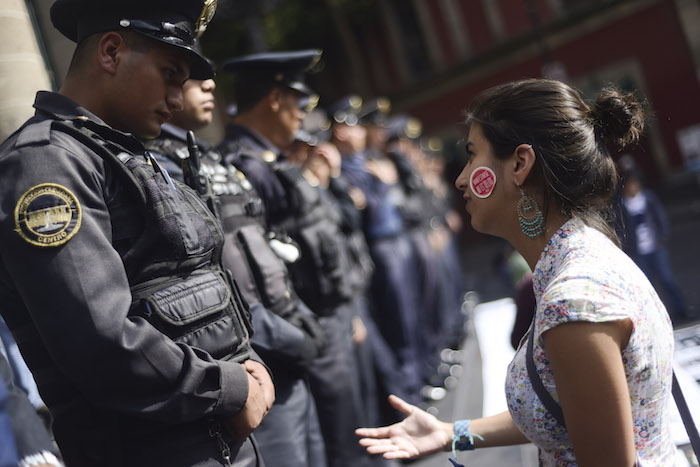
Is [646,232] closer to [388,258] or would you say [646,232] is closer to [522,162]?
[388,258]

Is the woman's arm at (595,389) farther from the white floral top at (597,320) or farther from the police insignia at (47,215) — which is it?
the police insignia at (47,215)

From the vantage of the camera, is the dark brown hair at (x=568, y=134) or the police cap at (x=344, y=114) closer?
the dark brown hair at (x=568, y=134)

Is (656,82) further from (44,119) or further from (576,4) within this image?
(44,119)

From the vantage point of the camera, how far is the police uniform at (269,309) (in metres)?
2.57

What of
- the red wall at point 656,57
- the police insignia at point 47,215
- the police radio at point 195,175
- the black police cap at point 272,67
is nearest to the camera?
the police insignia at point 47,215

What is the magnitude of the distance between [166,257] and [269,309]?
959 mm

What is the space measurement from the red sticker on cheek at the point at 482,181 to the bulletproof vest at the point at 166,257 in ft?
2.80

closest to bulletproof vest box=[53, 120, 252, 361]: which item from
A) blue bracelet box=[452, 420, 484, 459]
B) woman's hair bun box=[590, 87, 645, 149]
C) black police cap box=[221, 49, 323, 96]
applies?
blue bracelet box=[452, 420, 484, 459]

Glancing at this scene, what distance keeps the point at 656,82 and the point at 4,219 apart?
19.1 meters

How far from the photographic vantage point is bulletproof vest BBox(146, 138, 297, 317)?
265 cm

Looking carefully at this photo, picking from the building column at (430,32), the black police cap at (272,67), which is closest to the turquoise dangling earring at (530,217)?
the black police cap at (272,67)

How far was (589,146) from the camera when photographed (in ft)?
6.40

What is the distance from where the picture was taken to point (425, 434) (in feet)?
7.29

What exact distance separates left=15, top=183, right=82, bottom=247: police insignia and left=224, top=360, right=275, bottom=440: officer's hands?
679 mm
